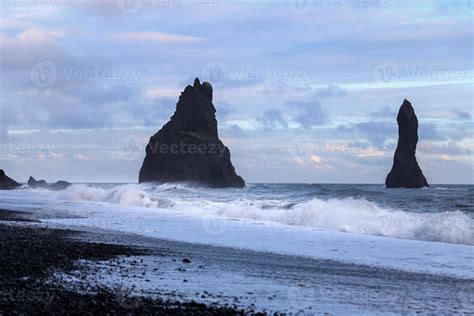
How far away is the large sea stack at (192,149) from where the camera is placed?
13000 centimetres

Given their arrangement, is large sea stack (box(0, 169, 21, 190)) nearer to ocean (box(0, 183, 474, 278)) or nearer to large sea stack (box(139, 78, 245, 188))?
large sea stack (box(139, 78, 245, 188))

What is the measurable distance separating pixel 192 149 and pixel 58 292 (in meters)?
121

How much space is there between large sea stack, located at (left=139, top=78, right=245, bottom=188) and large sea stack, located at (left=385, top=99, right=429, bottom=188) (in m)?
35.6

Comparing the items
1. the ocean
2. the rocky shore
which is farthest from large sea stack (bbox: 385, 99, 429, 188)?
the rocky shore

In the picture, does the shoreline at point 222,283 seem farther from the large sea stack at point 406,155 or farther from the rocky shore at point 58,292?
the large sea stack at point 406,155

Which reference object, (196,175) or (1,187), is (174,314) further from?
(1,187)

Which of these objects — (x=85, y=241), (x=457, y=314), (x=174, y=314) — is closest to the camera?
(x=174, y=314)

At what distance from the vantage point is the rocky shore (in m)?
9.94

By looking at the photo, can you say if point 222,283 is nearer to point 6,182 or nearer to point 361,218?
point 361,218

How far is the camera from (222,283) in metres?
13.2

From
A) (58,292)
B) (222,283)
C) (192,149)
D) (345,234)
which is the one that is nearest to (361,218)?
(345,234)

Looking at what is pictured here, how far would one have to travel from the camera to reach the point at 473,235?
23609mm

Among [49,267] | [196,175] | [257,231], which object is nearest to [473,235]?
[257,231]

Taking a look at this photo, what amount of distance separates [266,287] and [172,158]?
121 m
